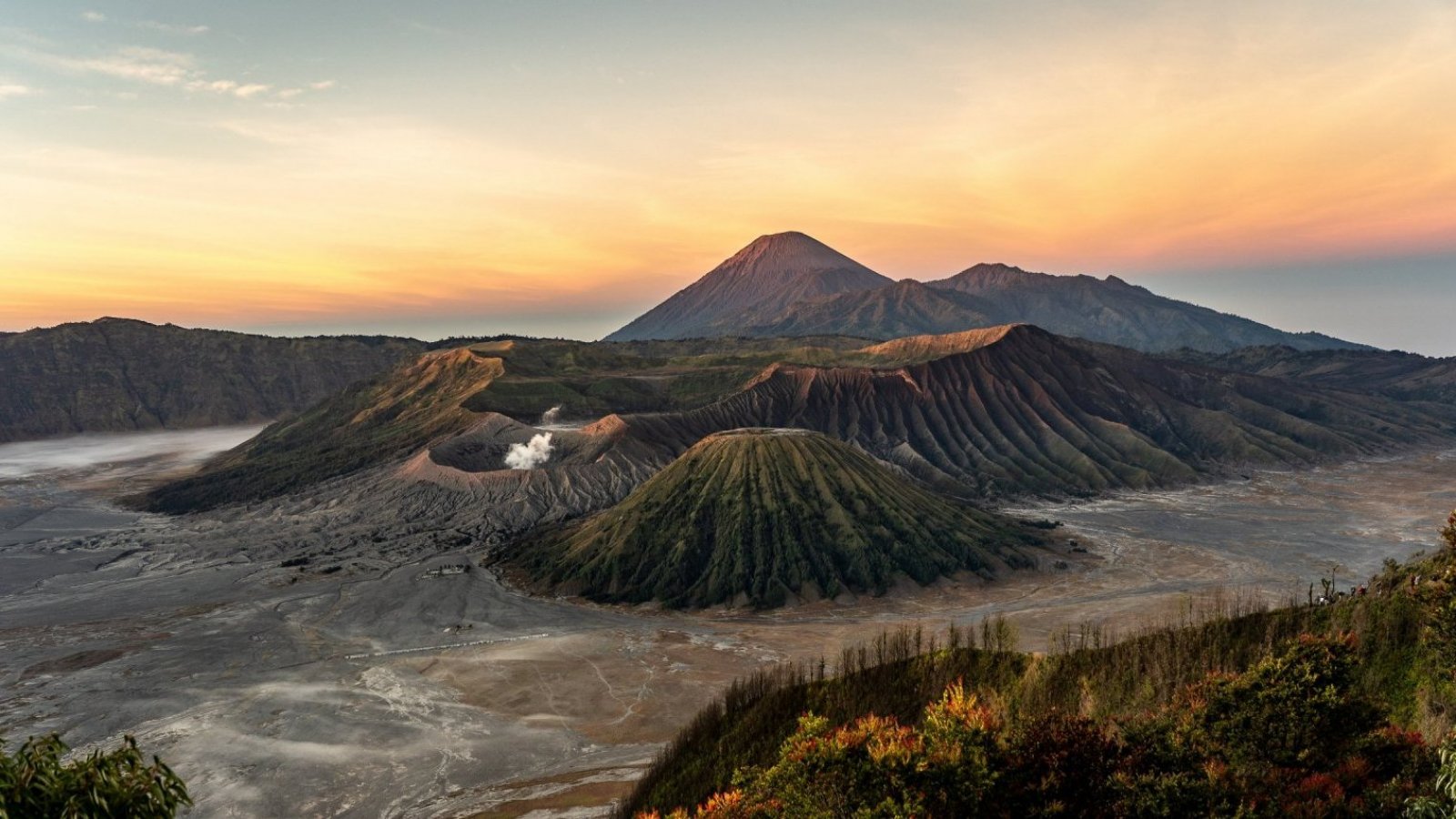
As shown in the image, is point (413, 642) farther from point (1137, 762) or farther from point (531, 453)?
point (1137, 762)

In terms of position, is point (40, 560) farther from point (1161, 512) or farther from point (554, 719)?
point (1161, 512)

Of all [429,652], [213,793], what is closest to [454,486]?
[429,652]

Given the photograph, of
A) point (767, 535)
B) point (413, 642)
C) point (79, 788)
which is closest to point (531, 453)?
point (767, 535)

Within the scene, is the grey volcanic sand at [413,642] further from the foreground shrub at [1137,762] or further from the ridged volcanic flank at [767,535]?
the foreground shrub at [1137,762]

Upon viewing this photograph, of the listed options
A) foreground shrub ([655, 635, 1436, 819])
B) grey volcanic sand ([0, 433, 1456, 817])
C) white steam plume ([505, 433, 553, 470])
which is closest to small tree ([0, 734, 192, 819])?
foreground shrub ([655, 635, 1436, 819])

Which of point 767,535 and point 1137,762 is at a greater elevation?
point 1137,762

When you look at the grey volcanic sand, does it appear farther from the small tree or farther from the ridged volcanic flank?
the small tree

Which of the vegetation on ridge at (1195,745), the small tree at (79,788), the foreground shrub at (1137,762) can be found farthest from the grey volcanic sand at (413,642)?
the small tree at (79,788)
